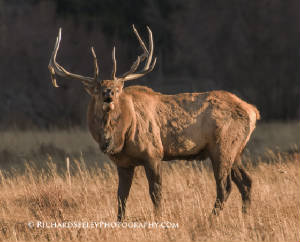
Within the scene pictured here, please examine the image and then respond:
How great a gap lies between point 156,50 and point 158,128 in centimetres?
1903

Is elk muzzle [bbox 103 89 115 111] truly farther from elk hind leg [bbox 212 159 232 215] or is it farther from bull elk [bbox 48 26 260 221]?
elk hind leg [bbox 212 159 232 215]

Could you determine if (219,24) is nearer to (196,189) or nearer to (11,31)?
(11,31)

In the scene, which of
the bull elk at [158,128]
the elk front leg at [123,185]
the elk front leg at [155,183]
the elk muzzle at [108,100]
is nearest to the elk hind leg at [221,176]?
the bull elk at [158,128]

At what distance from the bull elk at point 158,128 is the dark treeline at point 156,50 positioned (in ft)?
36.1

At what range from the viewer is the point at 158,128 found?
A: 753cm

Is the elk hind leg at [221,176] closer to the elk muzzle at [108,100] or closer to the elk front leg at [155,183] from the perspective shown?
the elk front leg at [155,183]

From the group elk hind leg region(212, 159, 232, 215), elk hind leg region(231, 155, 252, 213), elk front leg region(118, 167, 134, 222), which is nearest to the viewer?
elk front leg region(118, 167, 134, 222)

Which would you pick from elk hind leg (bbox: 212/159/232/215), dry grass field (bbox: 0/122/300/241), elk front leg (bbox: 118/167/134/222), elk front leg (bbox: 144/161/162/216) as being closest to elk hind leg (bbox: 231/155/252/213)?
dry grass field (bbox: 0/122/300/241)

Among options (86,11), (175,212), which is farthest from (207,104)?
(86,11)

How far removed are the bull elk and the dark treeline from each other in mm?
10997

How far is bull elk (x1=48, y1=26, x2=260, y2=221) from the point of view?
6.98 metres

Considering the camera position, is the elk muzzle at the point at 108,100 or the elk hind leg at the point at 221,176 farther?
the elk hind leg at the point at 221,176

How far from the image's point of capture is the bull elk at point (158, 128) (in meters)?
6.98

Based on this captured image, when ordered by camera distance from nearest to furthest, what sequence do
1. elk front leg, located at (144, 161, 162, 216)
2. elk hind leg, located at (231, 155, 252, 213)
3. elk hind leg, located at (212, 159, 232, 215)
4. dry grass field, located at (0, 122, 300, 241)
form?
dry grass field, located at (0, 122, 300, 241)
elk front leg, located at (144, 161, 162, 216)
elk hind leg, located at (212, 159, 232, 215)
elk hind leg, located at (231, 155, 252, 213)
